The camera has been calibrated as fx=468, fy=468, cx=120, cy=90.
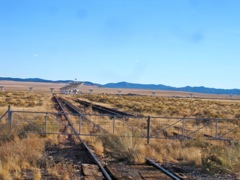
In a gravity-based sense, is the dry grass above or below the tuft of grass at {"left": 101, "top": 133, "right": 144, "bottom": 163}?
below

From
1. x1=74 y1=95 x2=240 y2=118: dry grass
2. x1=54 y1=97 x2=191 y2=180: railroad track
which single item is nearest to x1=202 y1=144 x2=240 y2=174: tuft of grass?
x1=54 y1=97 x2=191 y2=180: railroad track

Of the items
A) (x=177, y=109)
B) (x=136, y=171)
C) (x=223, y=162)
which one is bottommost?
(x=177, y=109)

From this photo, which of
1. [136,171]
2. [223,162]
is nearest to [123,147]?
[136,171]

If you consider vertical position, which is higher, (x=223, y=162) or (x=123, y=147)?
→ (x=123, y=147)

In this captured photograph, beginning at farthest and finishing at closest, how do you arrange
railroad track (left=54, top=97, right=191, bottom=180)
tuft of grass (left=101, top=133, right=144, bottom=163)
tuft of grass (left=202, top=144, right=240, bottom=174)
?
tuft of grass (left=101, top=133, right=144, bottom=163)
tuft of grass (left=202, top=144, right=240, bottom=174)
railroad track (left=54, top=97, right=191, bottom=180)

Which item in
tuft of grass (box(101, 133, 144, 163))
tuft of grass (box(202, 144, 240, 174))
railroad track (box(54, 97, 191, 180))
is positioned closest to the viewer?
railroad track (box(54, 97, 191, 180))

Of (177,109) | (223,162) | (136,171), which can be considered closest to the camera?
→ (136,171)

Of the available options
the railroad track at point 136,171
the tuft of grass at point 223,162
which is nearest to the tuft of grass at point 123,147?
the railroad track at point 136,171

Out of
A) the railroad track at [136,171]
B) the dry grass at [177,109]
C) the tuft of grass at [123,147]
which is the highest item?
the tuft of grass at [123,147]

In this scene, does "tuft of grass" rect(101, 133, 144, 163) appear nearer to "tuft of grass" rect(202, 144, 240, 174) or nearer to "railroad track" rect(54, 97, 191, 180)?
"railroad track" rect(54, 97, 191, 180)

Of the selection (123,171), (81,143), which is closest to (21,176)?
(123,171)

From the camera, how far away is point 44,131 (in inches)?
886

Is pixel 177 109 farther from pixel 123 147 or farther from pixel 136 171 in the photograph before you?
pixel 136 171

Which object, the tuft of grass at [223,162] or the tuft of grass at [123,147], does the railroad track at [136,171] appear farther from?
the tuft of grass at [223,162]
